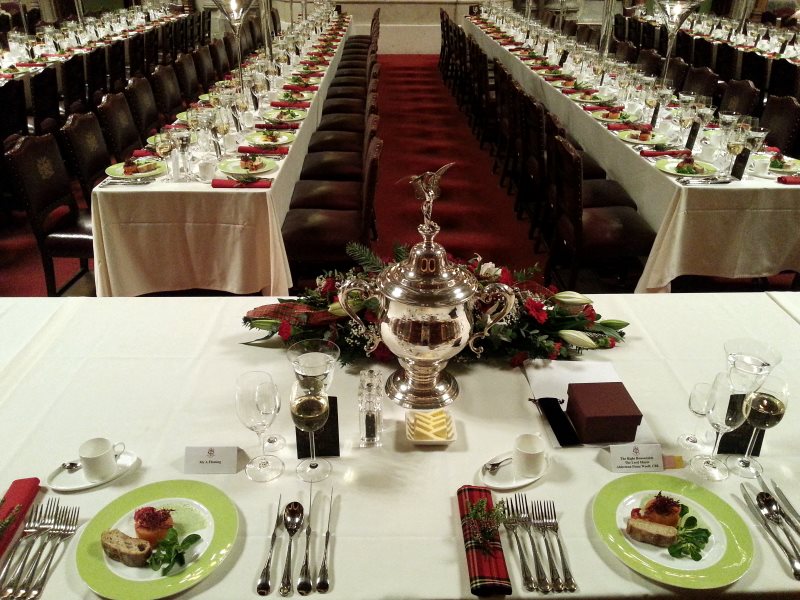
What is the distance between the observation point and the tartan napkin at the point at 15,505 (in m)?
1.13

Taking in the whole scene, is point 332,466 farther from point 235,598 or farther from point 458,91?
point 458,91

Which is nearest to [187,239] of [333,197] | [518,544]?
[333,197]

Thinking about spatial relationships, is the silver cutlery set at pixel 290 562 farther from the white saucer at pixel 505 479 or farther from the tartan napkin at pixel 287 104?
the tartan napkin at pixel 287 104

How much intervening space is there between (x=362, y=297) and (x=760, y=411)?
0.91m

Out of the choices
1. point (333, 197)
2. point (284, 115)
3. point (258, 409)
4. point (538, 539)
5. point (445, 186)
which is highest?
point (284, 115)

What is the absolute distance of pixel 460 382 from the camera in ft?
5.22

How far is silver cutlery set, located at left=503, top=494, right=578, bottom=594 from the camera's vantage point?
3.50 ft

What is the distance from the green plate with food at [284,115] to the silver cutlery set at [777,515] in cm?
342

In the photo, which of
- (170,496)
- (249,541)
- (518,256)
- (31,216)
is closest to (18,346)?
(170,496)

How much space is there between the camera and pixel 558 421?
1434 mm

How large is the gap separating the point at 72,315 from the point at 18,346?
187 millimetres

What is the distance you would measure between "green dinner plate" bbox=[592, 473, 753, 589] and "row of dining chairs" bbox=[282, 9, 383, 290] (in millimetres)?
2137

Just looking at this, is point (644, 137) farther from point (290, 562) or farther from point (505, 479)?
point (290, 562)

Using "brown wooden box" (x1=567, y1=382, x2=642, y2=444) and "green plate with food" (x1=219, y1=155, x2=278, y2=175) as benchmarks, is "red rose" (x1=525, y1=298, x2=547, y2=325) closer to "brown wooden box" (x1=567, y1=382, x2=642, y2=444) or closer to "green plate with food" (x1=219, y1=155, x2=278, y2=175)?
"brown wooden box" (x1=567, y1=382, x2=642, y2=444)
